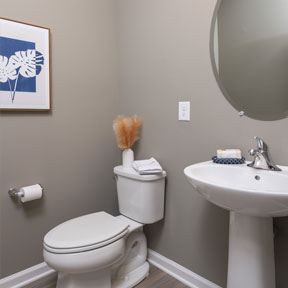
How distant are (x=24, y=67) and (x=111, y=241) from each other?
3.70 feet

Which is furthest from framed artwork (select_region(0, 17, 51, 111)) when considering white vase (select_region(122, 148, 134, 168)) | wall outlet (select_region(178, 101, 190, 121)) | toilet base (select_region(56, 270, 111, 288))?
toilet base (select_region(56, 270, 111, 288))

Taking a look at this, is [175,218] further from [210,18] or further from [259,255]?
[210,18]

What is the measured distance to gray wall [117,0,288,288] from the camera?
4.43 ft

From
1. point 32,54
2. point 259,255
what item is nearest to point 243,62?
point 259,255

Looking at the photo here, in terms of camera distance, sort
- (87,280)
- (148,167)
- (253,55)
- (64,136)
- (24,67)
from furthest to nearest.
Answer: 1. (64,136)
2. (148,167)
3. (24,67)
4. (87,280)
5. (253,55)

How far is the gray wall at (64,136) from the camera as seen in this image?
149 centimetres

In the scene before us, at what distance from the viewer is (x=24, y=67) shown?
4.81 ft

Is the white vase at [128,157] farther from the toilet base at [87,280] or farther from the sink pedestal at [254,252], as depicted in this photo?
the sink pedestal at [254,252]

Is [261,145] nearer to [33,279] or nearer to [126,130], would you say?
[126,130]

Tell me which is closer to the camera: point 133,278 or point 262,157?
point 262,157

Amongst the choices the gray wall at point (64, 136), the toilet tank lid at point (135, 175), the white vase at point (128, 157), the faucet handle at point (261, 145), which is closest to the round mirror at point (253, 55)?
the faucet handle at point (261, 145)

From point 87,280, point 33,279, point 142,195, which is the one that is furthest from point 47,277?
point 142,195

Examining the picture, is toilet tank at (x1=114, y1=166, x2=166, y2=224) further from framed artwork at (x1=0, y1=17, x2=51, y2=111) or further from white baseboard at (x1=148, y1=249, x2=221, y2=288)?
framed artwork at (x1=0, y1=17, x2=51, y2=111)

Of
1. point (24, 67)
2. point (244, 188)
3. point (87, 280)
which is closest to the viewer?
point (244, 188)
